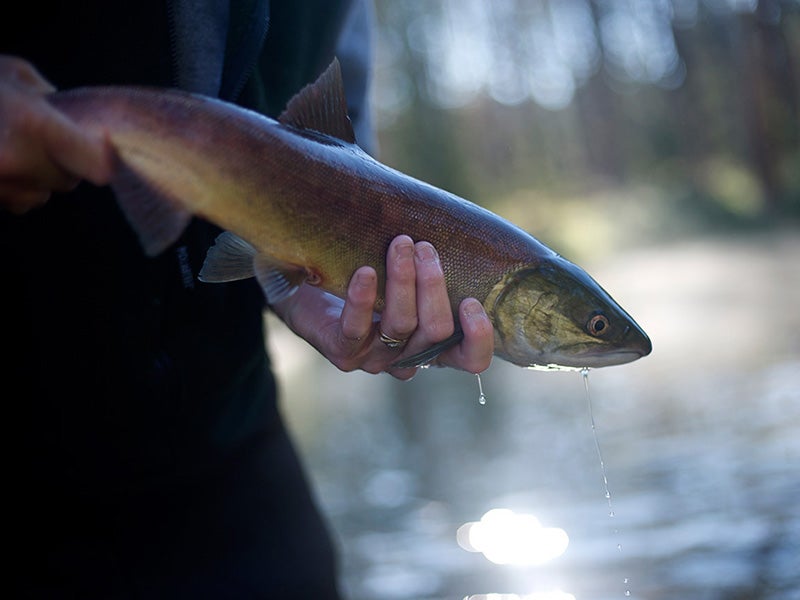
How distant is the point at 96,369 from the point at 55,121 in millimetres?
819

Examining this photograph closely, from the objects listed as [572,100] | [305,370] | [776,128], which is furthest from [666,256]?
[572,100]

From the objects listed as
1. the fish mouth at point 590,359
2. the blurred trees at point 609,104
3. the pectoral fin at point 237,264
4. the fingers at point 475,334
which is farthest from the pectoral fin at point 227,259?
the blurred trees at point 609,104

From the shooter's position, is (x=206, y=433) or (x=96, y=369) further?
(x=206, y=433)

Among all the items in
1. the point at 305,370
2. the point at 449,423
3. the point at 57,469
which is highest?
the point at 305,370

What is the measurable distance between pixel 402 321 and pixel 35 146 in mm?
922

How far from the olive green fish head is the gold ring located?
0.79 feet

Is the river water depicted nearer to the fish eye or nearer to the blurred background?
the blurred background

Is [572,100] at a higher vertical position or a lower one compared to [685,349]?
higher

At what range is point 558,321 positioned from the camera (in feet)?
7.76

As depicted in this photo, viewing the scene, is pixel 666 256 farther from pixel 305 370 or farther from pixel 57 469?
pixel 57 469

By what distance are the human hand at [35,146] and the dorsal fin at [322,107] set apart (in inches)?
18.9

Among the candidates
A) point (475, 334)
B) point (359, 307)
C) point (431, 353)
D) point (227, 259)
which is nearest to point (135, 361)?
point (227, 259)

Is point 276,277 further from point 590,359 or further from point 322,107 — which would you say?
point 590,359

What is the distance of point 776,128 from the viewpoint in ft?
77.6
